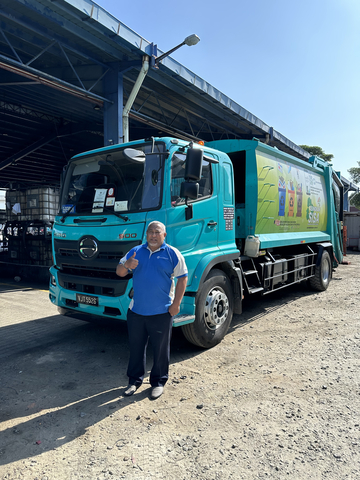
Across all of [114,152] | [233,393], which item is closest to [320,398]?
[233,393]

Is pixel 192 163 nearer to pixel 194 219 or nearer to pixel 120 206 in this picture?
pixel 194 219

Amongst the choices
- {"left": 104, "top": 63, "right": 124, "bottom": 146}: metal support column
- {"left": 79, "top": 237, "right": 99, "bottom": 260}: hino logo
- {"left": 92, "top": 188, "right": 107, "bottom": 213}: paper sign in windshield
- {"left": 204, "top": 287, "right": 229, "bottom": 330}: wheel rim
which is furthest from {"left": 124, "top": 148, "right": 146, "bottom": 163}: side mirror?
{"left": 104, "top": 63, "right": 124, "bottom": 146}: metal support column

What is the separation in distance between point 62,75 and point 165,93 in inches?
129

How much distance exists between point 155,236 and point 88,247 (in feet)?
3.99

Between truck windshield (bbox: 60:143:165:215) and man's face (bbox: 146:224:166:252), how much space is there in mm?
660

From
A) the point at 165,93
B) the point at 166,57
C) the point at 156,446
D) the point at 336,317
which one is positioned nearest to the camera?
the point at 156,446

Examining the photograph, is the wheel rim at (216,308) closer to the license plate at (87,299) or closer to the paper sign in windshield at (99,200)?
the license plate at (87,299)

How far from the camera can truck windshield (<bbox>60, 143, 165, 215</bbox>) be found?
13.2 ft

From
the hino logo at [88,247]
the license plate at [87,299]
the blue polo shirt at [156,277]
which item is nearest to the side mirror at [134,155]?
the hino logo at [88,247]

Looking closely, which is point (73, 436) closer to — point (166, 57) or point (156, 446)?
point (156, 446)

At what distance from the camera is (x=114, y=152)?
4426 mm

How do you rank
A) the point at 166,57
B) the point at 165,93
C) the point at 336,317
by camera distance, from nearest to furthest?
the point at 336,317, the point at 166,57, the point at 165,93

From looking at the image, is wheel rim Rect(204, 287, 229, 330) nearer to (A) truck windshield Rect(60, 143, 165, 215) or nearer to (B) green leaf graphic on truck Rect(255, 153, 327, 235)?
(A) truck windshield Rect(60, 143, 165, 215)

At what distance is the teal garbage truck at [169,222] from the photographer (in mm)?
3971
